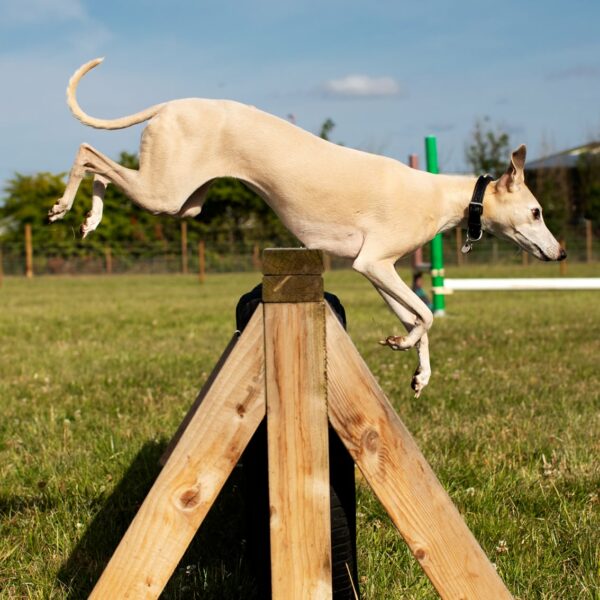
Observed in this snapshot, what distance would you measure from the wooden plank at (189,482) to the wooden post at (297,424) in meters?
0.06

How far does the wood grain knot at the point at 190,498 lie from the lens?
207 cm

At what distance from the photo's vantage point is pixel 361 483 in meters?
3.81

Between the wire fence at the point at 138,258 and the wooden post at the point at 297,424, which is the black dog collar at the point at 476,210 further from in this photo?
the wire fence at the point at 138,258

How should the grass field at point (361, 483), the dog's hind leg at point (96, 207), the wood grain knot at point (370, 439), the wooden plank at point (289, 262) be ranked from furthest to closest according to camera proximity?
the grass field at point (361, 483) < the dog's hind leg at point (96, 207) < the wood grain knot at point (370, 439) < the wooden plank at point (289, 262)

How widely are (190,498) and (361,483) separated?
1.87 metres

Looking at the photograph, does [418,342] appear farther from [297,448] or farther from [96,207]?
[96,207]

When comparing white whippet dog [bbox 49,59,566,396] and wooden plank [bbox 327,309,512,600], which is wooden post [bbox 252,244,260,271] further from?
wooden plank [bbox 327,309,512,600]

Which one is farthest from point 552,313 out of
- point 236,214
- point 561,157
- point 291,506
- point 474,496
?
point 561,157

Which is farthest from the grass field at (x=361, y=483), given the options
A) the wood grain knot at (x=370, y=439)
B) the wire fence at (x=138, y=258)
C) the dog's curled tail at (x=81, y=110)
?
the wire fence at (x=138, y=258)

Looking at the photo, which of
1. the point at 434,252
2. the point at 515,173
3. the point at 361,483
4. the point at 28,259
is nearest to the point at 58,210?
the point at 515,173

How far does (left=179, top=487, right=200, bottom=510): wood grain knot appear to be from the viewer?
207cm

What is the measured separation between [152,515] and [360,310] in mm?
10907

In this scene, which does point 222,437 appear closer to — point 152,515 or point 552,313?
point 152,515

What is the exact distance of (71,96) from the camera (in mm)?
2676
